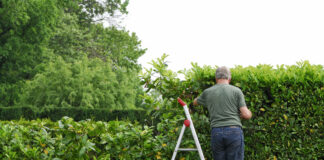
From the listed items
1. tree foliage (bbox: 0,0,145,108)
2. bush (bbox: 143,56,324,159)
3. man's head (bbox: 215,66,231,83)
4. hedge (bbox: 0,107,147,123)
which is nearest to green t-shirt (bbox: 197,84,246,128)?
man's head (bbox: 215,66,231,83)

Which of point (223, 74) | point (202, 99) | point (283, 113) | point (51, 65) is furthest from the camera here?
point (51, 65)

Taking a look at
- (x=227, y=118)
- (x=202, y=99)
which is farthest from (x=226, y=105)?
(x=202, y=99)

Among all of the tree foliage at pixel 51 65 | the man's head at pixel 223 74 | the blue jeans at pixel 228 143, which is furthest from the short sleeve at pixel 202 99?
the tree foliage at pixel 51 65

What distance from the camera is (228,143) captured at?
4246 mm

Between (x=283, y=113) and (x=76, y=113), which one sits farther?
(x=76, y=113)

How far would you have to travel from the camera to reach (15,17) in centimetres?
1752

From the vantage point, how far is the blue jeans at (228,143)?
4227 mm

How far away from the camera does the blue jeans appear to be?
4.23 m

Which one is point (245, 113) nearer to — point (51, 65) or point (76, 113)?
point (76, 113)

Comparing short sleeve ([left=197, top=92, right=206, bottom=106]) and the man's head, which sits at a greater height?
the man's head

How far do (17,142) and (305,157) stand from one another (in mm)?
4059

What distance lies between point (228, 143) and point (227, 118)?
313mm

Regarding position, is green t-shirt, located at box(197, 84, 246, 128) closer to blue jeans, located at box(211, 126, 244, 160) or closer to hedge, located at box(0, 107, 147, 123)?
blue jeans, located at box(211, 126, 244, 160)

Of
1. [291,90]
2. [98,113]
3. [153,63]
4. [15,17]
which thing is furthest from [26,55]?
[291,90]
